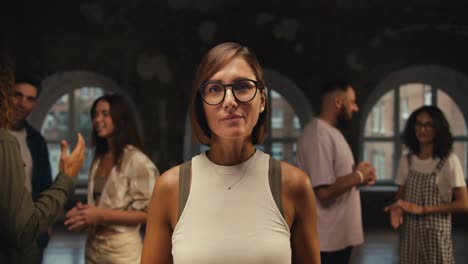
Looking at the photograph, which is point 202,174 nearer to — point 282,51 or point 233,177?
point 233,177

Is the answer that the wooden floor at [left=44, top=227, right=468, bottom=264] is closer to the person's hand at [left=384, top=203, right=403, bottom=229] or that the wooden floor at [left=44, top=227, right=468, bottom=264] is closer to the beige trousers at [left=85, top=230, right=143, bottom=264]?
the person's hand at [left=384, top=203, right=403, bottom=229]

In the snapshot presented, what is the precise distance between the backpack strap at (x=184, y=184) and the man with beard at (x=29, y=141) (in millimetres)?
1946

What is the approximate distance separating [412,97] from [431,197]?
537 centimetres

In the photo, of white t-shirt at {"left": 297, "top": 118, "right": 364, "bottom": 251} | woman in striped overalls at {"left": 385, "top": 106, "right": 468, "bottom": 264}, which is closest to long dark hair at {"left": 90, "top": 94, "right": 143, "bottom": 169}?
white t-shirt at {"left": 297, "top": 118, "right": 364, "bottom": 251}

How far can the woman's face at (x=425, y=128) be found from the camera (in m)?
3.17

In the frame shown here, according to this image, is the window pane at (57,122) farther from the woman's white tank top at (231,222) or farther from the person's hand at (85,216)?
the woman's white tank top at (231,222)

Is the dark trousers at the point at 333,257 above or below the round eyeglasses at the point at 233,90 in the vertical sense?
below

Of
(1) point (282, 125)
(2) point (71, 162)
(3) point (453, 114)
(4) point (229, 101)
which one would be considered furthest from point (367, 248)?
(4) point (229, 101)

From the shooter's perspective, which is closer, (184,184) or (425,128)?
(184,184)

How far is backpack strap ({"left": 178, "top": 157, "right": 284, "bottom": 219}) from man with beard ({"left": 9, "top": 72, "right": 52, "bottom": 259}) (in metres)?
1.96

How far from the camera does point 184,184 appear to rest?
1394mm

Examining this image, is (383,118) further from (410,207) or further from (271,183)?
(271,183)

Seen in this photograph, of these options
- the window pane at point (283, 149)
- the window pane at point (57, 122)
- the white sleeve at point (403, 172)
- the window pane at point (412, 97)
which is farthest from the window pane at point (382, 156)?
the window pane at point (57, 122)

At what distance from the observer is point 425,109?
3.21m
